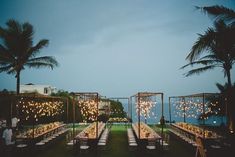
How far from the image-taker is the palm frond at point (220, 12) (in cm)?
807

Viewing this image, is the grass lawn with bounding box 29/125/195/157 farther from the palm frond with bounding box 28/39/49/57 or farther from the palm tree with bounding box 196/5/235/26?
the palm frond with bounding box 28/39/49/57

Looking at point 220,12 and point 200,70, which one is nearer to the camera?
point 220,12

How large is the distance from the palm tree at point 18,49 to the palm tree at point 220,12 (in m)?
17.3

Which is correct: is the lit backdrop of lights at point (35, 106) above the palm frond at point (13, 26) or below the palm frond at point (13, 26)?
below

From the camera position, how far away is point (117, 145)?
56.4ft

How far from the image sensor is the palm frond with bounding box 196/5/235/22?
26.5 feet

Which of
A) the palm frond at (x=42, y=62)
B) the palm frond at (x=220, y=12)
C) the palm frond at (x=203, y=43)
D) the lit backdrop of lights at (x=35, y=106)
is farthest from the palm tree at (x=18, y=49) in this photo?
the palm frond at (x=220, y=12)

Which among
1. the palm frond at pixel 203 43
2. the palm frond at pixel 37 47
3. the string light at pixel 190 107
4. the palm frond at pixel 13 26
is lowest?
the string light at pixel 190 107

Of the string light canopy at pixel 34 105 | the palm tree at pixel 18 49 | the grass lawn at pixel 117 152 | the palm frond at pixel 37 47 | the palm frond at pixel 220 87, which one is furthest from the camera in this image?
the palm frond at pixel 220 87

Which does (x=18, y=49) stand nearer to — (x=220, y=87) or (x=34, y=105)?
(x=34, y=105)

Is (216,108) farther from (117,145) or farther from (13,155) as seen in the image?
(13,155)

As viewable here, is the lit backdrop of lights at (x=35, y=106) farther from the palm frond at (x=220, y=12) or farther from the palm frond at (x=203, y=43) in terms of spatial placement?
the palm frond at (x=220, y=12)

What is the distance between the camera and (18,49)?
22.5m

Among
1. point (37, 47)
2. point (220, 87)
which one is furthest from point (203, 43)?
point (220, 87)
